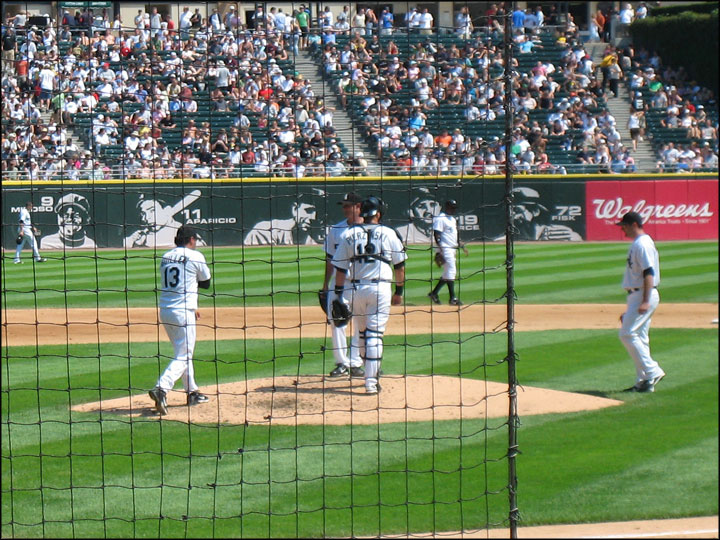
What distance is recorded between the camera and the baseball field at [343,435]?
776 centimetres

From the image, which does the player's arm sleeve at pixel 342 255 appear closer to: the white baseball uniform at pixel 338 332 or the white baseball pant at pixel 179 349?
the white baseball uniform at pixel 338 332

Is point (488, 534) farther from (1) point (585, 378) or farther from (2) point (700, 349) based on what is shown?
(2) point (700, 349)

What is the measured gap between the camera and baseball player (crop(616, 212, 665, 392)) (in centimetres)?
1062

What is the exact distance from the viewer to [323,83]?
7.92 meters

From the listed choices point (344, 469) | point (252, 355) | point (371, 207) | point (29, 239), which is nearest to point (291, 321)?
point (252, 355)

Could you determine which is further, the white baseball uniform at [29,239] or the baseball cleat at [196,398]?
the baseball cleat at [196,398]

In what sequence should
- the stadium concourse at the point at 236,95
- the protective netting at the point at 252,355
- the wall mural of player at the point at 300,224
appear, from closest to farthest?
the stadium concourse at the point at 236,95 → the protective netting at the point at 252,355 → the wall mural of player at the point at 300,224

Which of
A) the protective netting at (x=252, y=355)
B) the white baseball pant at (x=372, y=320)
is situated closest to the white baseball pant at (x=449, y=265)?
the protective netting at (x=252, y=355)

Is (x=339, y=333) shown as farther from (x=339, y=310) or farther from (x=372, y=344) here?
(x=339, y=310)

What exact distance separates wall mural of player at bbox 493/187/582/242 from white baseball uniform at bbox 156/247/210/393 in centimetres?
2037

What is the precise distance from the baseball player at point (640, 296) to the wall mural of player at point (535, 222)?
59.8ft

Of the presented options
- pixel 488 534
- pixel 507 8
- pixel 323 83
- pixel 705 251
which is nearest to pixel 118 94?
pixel 323 83

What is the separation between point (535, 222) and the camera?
30078mm

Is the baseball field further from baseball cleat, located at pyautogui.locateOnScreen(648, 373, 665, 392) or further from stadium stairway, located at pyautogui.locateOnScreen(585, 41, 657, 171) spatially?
stadium stairway, located at pyautogui.locateOnScreen(585, 41, 657, 171)
